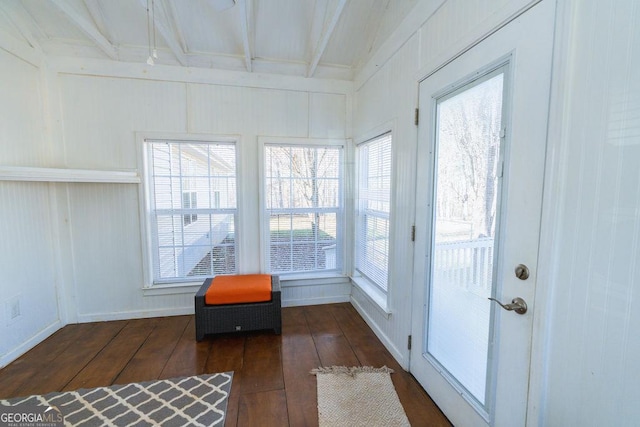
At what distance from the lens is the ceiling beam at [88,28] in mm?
1983

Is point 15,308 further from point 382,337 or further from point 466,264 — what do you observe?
point 466,264

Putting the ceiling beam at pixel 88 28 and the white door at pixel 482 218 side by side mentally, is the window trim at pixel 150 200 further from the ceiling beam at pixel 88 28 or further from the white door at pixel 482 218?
the white door at pixel 482 218

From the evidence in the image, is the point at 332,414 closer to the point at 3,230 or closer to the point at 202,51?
the point at 3,230

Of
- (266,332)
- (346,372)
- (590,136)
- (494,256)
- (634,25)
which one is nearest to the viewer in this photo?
(634,25)

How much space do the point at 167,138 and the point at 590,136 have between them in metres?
3.16

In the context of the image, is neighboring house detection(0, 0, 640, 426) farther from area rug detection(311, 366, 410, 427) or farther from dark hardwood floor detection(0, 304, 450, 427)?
area rug detection(311, 366, 410, 427)

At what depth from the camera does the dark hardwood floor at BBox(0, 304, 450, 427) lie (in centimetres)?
172

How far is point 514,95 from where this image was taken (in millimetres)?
1158

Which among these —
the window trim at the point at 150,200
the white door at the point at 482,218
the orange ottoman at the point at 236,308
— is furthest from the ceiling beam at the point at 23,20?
the white door at the point at 482,218

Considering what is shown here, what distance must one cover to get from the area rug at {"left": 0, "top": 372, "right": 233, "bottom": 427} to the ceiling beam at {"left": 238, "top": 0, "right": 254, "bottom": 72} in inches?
107

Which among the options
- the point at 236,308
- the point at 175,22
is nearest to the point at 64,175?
the point at 175,22

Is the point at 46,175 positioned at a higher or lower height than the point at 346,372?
higher

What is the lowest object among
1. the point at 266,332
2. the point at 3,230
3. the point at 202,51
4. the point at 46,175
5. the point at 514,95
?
the point at 266,332

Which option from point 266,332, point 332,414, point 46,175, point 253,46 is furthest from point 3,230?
point 332,414
